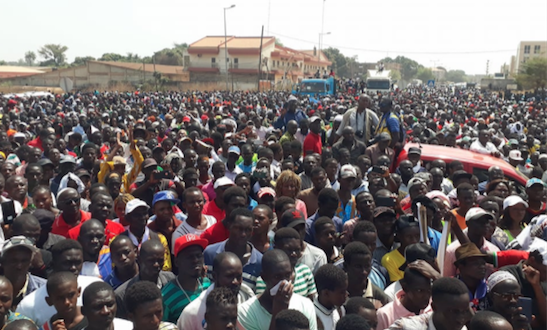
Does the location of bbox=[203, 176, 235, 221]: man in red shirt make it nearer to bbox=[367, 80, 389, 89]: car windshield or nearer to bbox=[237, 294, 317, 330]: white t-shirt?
bbox=[237, 294, 317, 330]: white t-shirt

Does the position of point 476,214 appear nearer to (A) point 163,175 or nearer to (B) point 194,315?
(B) point 194,315

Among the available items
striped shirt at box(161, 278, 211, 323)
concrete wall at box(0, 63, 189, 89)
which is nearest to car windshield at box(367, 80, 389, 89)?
concrete wall at box(0, 63, 189, 89)

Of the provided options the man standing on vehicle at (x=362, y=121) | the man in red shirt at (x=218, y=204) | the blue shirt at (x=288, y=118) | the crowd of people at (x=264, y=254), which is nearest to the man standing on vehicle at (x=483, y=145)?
the man standing on vehicle at (x=362, y=121)

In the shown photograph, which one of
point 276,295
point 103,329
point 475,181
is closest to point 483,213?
point 276,295

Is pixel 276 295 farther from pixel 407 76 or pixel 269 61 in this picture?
pixel 407 76

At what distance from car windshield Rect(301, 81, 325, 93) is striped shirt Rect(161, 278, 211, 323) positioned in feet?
94.0

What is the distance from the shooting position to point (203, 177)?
675 cm

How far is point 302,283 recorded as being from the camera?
144 inches

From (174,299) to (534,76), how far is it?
53076mm

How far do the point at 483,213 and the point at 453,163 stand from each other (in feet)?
10.8

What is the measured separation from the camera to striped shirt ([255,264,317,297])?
3.58 meters

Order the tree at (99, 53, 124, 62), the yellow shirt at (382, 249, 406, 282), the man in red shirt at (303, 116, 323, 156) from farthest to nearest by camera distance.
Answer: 1. the tree at (99, 53, 124, 62)
2. the man in red shirt at (303, 116, 323, 156)
3. the yellow shirt at (382, 249, 406, 282)

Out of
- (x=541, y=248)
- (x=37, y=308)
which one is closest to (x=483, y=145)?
(x=541, y=248)

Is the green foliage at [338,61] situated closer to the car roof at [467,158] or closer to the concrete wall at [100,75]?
the concrete wall at [100,75]
